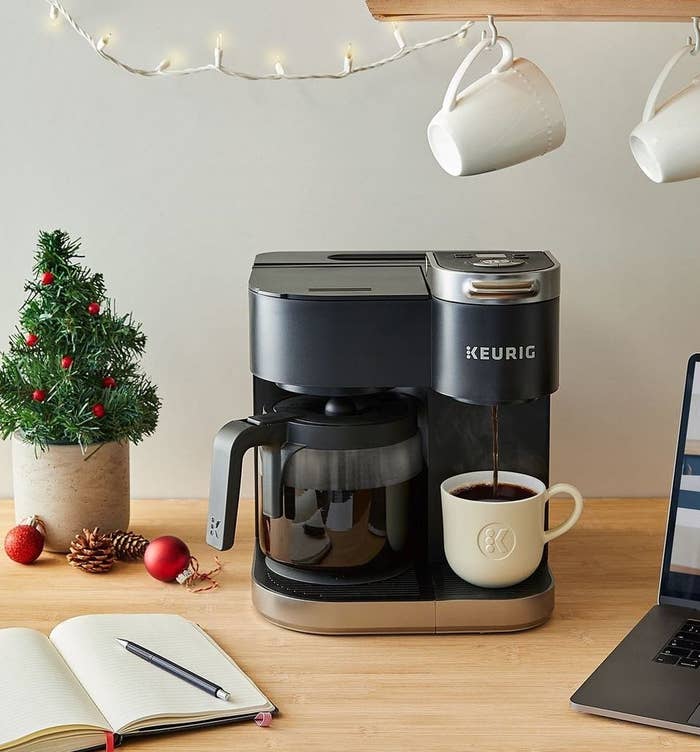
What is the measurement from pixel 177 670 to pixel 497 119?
53 centimetres

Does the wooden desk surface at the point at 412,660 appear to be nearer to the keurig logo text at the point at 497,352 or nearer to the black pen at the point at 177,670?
the black pen at the point at 177,670

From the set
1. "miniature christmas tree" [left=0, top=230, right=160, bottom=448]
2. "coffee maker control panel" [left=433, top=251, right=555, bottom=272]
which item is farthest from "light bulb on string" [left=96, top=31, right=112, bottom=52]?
"coffee maker control panel" [left=433, top=251, right=555, bottom=272]

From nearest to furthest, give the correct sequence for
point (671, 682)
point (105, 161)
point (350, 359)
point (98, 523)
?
point (671, 682), point (350, 359), point (98, 523), point (105, 161)

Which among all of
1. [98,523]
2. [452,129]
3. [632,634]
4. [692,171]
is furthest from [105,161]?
[632,634]

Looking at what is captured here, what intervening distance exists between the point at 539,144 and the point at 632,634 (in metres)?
0.44

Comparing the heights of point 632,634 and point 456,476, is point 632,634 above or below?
→ below

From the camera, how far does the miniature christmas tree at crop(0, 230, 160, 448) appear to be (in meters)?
1.15

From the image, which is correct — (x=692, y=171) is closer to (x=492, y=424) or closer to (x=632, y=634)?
(x=492, y=424)

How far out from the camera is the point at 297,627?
98 centimetres

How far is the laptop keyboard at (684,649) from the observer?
0.89m

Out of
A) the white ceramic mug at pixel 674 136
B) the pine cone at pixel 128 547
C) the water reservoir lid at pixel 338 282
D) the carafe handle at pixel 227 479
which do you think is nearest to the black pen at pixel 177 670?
the carafe handle at pixel 227 479

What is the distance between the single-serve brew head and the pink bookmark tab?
1.03 feet

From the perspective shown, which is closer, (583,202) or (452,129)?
(452,129)

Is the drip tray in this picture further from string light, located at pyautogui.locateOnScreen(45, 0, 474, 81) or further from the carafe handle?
string light, located at pyautogui.locateOnScreen(45, 0, 474, 81)
